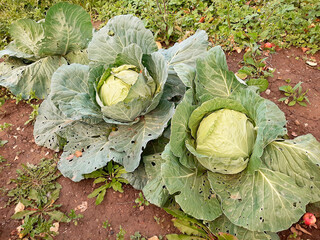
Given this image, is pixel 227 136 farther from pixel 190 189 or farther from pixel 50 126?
pixel 50 126

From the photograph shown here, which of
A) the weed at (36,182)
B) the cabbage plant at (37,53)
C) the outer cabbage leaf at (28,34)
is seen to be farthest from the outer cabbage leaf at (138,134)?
the outer cabbage leaf at (28,34)

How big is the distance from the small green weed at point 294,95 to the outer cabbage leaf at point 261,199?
1524 millimetres

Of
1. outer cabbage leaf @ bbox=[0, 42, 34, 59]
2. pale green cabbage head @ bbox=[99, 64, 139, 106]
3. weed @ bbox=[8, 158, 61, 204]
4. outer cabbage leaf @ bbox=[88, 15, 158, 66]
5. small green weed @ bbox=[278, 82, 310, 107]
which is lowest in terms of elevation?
weed @ bbox=[8, 158, 61, 204]

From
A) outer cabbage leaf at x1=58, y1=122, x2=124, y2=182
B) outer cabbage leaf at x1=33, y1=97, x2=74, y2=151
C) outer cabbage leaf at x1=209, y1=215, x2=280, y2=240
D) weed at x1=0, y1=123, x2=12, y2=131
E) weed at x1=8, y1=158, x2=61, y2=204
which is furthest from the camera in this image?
weed at x1=0, y1=123, x2=12, y2=131

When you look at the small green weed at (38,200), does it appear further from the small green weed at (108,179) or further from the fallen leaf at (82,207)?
the small green weed at (108,179)

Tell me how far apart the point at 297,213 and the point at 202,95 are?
121 cm

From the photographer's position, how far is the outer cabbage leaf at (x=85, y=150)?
107 inches

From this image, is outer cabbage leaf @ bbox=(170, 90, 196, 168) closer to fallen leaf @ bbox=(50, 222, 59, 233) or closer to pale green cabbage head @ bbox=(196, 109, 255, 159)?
pale green cabbage head @ bbox=(196, 109, 255, 159)

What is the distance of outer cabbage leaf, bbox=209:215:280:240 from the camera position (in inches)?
87.0

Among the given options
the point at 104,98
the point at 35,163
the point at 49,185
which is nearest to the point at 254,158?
the point at 104,98

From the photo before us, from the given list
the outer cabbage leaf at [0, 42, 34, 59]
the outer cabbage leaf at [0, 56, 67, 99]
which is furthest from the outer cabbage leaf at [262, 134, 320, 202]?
the outer cabbage leaf at [0, 42, 34, 59]

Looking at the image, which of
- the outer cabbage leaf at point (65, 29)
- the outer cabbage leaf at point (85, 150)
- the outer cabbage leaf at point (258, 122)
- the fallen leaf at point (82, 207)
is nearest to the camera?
the outer cabbage leaf at point (258, 122)

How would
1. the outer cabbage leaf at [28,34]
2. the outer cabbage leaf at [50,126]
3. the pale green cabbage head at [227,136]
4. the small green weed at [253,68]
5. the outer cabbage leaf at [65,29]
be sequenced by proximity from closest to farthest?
the pale green cabbage head at [227,136] → the outer cabbage leaf at [50,126] → the outer cabbage leaf at [65,29] → the small green weed at [253,68] → the outer cabbage leaf at [28,34]

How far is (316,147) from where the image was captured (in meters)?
2.21
